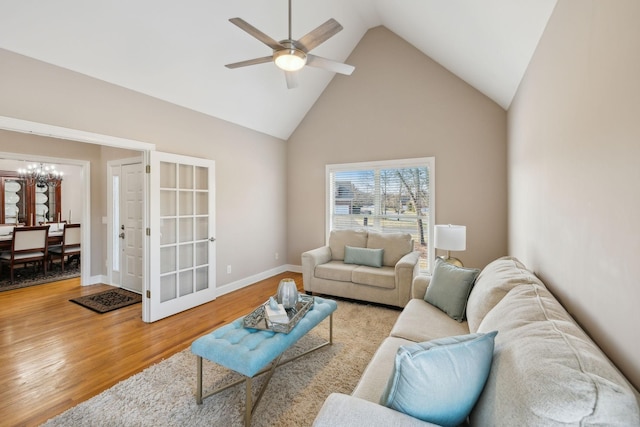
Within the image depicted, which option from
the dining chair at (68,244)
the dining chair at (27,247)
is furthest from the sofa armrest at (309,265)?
the dining chair at (27,247)

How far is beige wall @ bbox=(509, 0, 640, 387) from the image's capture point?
39.2 inches

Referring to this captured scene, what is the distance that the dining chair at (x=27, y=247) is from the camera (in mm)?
4844

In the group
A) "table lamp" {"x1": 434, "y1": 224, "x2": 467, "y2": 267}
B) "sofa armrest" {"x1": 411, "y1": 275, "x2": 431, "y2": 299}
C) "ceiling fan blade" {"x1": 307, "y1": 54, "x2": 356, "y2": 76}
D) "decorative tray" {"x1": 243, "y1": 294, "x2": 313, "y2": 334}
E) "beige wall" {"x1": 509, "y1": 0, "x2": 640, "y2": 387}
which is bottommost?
"decorative tray" {"x1": 243, "y1": 294, "x2": 313, "y2": 334}

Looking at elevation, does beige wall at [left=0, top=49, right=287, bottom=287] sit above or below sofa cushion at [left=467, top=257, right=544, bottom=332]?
above

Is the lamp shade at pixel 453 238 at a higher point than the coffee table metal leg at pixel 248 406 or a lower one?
higher

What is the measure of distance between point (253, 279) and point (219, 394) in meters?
2.87

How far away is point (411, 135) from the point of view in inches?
180

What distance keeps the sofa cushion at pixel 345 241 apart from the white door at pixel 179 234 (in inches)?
72.0

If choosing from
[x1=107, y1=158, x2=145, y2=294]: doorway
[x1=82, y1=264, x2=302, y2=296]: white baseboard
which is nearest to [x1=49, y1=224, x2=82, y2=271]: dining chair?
[x1=82, y1=264, x2=302, y2=296]: white baseboard

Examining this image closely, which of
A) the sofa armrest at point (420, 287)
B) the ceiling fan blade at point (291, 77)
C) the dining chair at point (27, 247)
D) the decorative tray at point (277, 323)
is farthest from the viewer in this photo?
the dining chair at point (27, 247)

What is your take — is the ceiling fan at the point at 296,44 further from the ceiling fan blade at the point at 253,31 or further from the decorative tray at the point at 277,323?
the decorative tray at the point at 277,323

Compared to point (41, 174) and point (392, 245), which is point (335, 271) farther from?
point (41, 174)

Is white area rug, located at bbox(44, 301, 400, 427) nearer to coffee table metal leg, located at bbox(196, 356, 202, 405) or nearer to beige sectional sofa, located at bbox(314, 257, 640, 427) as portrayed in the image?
coffee table metal leg, located at bbox(196, 356, 202, 405)

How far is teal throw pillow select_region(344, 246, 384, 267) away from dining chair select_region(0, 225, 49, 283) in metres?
5.54
